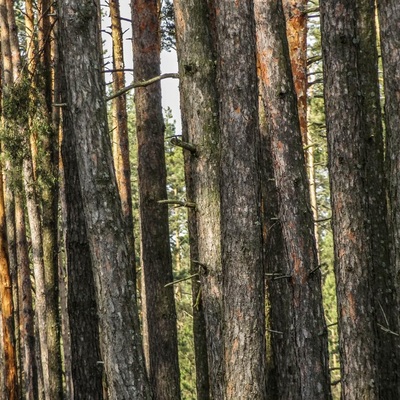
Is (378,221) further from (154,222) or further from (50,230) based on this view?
(50,230)

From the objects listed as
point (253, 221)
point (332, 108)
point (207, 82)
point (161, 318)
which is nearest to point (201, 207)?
point (253, 221)

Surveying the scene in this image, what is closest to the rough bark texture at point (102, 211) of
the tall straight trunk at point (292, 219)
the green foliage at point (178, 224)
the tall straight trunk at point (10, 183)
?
the tall straight trunk at point (292, 219)

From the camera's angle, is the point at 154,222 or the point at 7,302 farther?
the point at 7,302

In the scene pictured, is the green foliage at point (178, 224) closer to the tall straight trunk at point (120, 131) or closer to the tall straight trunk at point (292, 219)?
the tall straight trunk at point (120, 131)

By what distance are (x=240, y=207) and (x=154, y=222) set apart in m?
5.43

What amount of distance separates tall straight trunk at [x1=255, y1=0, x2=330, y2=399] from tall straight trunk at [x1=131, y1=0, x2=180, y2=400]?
300 centimetres

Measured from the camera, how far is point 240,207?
311 inches

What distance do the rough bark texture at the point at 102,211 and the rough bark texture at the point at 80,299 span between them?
2.39m

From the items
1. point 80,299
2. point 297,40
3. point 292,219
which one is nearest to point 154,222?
point 80,299

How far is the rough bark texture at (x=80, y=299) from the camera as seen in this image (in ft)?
32.8

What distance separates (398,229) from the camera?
21.8ft

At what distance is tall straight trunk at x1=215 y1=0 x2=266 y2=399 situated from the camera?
779 cm

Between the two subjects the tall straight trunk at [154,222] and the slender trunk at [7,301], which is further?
the slender trunk at [7,301]

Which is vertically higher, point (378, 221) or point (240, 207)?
point (240, 207)
